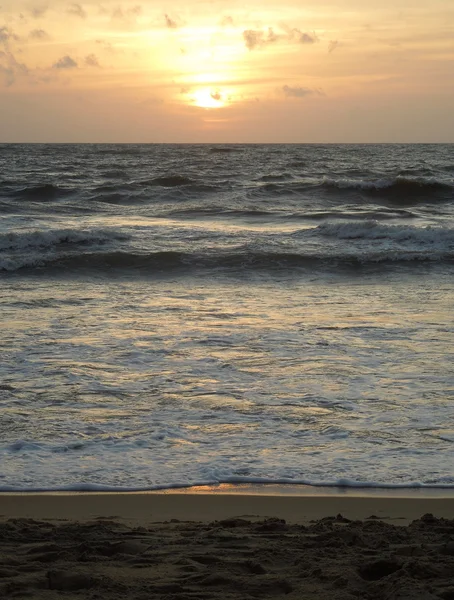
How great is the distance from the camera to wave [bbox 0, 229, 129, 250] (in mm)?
17469

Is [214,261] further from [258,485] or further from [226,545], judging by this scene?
[226,545]

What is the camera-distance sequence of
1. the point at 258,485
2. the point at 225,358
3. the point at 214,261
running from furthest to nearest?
1. the point at 214,261
2. the point at 225,358
3. the point at 258,485

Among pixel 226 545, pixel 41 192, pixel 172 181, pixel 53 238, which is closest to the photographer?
pixel 226 545

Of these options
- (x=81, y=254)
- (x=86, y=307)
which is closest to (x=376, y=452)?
(x=86, y=307)

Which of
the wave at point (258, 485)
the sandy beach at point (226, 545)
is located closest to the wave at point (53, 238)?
the wave at point (258, 485)

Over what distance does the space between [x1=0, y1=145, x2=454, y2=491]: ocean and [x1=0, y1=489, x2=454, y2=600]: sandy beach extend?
270 mm

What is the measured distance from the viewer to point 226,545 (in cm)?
368

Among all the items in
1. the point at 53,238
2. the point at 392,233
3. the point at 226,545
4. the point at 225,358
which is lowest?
the point at 226,545

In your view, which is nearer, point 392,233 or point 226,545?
point 226,545

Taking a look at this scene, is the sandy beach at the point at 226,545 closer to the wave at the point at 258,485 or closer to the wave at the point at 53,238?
the wave at the point at 258,485

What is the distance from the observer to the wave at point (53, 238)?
57.3ft

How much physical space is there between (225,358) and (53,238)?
11.2m

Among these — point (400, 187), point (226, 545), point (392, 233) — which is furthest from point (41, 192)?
point (226, 545)

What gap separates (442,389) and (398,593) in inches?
146
